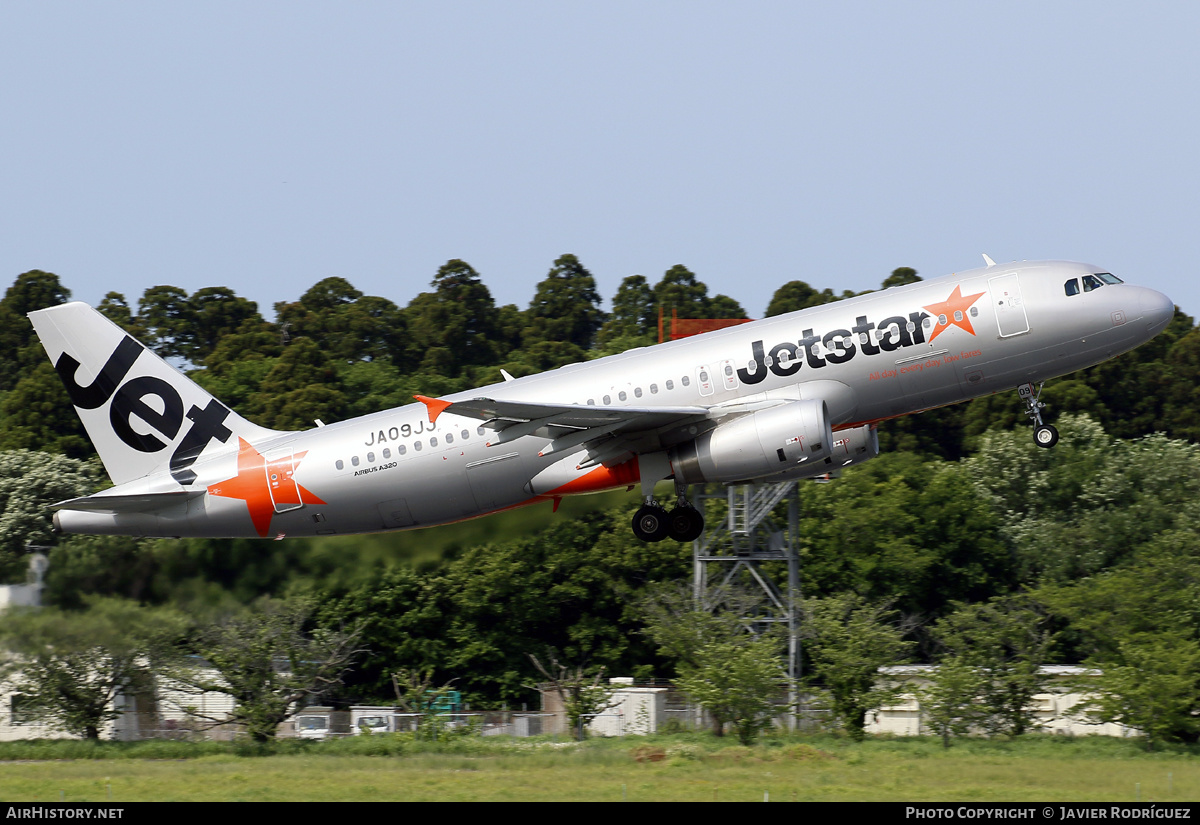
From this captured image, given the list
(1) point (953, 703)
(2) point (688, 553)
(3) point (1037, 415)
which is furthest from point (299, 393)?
(3) point (1037, 415)

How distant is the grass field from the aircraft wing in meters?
8.32

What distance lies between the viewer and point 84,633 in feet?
124

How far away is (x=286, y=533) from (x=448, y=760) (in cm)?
1147

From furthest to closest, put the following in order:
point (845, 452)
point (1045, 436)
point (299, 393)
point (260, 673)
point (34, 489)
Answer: point (299, 393) < point (34, 489) < point (260, 673) < point (845, 452) < point (1045, 436)

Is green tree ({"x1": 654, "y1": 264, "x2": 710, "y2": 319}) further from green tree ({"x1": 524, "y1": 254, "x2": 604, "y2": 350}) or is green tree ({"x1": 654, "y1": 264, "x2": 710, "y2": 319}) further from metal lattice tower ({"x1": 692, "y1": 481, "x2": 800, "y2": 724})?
metal lattice tower ({"x1": 692, "y1": 481, "x2": 800, "y2": 724})

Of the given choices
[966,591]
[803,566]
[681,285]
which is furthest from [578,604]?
[681,285]

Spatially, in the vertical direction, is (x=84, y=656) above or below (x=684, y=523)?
below

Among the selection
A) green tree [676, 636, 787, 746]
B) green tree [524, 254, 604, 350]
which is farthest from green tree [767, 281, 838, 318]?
green tree [676, 636, 787, 746]

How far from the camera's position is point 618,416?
31016mm

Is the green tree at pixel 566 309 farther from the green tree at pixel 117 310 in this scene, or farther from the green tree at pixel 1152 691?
the green tree at pixel 1152 691

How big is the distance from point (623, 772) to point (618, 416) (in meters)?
12.3

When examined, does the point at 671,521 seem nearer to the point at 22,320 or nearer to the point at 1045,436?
the point at 1045,436

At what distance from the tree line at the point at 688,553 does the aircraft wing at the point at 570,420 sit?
264 inches

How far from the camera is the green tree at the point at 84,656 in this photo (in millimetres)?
37125
